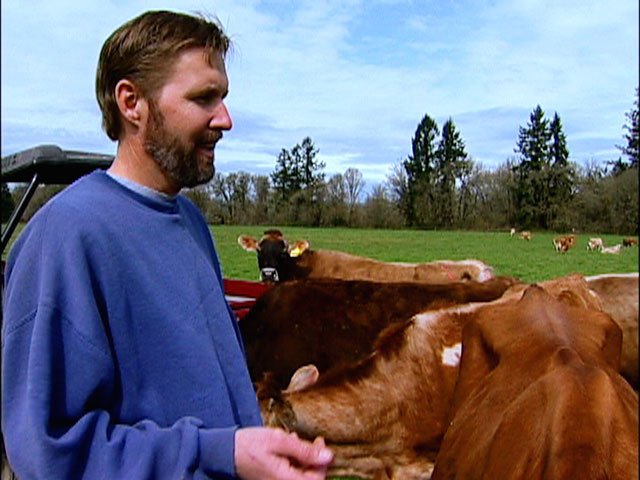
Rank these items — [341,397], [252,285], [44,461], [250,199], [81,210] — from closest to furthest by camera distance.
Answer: [44,461] → [81,210] → [341,397] → [252,285] → [250,199]

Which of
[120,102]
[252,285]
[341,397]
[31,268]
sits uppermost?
[120,102]

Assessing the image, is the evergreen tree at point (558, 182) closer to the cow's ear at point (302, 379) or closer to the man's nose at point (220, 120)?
the cow's ear at point (302, 379)

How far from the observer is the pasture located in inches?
298

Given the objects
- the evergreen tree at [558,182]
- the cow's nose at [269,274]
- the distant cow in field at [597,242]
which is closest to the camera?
the distant cow in field at [597,242]

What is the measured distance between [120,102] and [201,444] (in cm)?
60

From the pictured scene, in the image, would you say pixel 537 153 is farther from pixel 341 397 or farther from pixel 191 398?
pixel 191 398

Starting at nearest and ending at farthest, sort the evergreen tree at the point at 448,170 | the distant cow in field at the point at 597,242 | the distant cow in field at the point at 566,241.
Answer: the distant cow in field at the point at 597,242 < the distant cow in field at the point at 566,241 < the evergreen tree at the point at 448,170

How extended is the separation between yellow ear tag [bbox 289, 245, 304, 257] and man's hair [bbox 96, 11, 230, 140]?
295 inches

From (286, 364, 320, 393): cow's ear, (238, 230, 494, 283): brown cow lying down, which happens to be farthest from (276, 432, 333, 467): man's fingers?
(238, 230, 494, 283): brown cow lying down

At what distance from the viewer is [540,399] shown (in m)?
1.96

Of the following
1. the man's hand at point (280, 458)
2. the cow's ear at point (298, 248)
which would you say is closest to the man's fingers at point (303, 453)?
the man's hand at point (280, 458)

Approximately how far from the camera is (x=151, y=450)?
2.86 ft

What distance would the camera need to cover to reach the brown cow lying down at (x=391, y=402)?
3064 mm

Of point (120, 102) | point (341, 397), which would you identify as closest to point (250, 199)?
point (341, 397)
